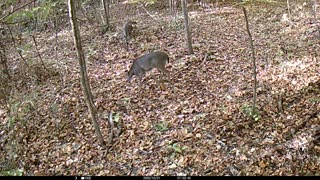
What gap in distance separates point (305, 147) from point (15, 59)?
10.9 m

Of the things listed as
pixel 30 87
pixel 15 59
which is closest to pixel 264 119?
pixel 30 87

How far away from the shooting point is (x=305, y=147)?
19.5 feet

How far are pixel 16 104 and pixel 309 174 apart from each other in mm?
7299

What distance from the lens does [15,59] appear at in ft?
41.9

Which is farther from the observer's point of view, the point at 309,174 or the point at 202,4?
the point at 202,4

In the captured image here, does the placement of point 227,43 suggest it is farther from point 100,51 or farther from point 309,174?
point 309,174

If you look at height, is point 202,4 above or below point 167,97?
above

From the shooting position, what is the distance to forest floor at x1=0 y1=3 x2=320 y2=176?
6.28 metres

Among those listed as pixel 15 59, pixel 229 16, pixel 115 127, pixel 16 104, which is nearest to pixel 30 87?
pixel 16 104

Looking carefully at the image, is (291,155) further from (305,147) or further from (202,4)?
(202,4)

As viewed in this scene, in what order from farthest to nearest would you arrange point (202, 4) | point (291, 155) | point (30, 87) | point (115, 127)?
point (202, 4) → point (30, 87) → point (115, 127) → point (291, 155)

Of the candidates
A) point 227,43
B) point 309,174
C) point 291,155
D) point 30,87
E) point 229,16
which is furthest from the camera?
point 229,16

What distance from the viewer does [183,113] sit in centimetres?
789

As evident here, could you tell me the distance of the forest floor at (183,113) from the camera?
6277 mm
